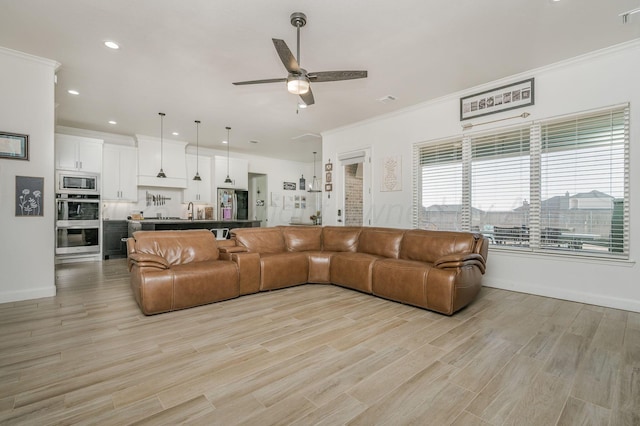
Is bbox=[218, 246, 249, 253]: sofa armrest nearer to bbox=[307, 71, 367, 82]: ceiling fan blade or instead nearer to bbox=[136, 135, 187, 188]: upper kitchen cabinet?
bbox=[307, 71, 367, 82]: ceiling fan blade

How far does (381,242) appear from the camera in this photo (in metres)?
4.32

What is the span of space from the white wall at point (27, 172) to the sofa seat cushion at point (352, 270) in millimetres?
3649

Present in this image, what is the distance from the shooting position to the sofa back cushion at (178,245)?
139 inches

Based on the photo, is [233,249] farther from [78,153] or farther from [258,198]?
[258,198]

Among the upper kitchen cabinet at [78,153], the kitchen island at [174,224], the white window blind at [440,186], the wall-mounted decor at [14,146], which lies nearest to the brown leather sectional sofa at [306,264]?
the white window blind at [440,186]

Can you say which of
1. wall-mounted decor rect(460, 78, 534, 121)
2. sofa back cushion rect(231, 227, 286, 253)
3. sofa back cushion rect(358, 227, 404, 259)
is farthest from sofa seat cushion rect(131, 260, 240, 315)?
wall-mounted decor rect(460, 78, 534, 121)

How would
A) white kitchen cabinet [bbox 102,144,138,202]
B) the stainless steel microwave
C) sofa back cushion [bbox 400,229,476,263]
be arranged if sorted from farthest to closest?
1. white kitchen cabinet [bbox 102,144,138,202]
2. the stainless steel microwave
3. sofa back cushion [bbox 400,229,476,263]

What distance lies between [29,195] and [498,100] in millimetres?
6254

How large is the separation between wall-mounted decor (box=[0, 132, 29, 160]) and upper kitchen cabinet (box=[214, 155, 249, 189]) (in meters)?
4.61

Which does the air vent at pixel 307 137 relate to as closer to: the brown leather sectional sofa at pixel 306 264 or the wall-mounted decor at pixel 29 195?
the brown leather sectional sofa at pixel 306 264

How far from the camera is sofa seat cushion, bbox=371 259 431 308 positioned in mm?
3203

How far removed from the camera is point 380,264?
12.1ft

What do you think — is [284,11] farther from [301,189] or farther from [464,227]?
[301,189]

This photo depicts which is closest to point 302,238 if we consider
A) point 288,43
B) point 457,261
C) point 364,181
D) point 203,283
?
point 203,283
